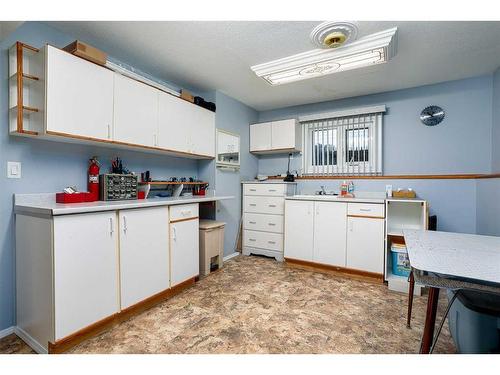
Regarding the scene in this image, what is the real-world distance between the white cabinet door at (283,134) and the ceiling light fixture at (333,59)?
1.11 m

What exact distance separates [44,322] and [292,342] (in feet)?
5.60

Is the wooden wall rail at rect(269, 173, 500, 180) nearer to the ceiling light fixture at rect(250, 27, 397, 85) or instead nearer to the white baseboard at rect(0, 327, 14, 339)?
the ceiling light fixture at rect(250, 27, 397, 85)

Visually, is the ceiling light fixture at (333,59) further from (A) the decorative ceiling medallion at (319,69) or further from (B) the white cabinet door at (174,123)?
(B) the white cabinet door at (174,123)

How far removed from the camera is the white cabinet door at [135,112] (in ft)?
7.11

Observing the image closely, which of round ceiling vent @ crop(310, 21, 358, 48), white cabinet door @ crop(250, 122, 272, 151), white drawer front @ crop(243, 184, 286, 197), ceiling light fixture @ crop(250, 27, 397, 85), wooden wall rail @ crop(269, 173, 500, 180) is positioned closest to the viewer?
round ceiling vent @ crop(310, 21, 358, 48)

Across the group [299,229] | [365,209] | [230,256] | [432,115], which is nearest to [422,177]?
[432,115]

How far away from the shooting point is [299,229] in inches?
131

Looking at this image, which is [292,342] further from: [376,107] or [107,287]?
[376,107]

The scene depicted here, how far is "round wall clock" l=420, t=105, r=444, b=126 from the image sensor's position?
3133 millimetres

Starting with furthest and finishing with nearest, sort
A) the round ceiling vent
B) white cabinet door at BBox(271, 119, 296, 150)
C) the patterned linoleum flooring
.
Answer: white cabinet door at BBox(271, 119, 296, 150) < the round ceiling vent < the patterned linoleum flooring

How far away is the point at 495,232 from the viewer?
2553mm

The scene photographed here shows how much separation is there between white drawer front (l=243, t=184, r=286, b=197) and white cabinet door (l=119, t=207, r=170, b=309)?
174 cm

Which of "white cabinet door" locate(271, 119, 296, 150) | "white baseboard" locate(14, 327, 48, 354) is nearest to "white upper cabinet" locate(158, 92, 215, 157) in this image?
"white cabinet door" locate(271, 119, 296, 150)

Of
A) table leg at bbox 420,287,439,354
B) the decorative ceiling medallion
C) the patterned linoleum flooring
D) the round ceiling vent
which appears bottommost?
the patterned linoleum flooring
